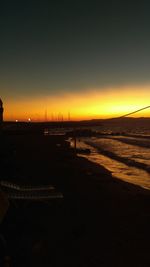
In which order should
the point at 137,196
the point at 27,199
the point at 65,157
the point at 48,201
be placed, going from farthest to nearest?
the point at 65,157 → the point at 137,196 → the point at 48,201 → the point at 27,199

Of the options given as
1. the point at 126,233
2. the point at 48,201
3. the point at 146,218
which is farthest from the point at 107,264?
the point at 48,201

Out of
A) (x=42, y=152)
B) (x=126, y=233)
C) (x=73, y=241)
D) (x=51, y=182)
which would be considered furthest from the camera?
(x=42, y=152)

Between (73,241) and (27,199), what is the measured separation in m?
2.01

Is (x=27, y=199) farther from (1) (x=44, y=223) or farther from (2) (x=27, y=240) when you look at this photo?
(2) (x=27, y=240)

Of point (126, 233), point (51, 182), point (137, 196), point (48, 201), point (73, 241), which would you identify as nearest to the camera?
point (73, 241)

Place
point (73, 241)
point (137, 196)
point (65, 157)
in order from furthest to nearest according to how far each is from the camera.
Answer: point (65, 157) < point (137, 196) < point (73, 241)

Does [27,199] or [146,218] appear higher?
[27,199]

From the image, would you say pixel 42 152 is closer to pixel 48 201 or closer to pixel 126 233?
pixel 48 201

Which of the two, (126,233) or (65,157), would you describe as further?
(65,157)

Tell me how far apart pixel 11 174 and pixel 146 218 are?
6.79 meters

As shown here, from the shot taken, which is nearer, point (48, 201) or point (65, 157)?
point (48, 201)

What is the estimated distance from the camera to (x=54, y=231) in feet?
23.1

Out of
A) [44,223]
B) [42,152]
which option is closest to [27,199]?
[44,223]

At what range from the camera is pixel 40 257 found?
19.1 ft
